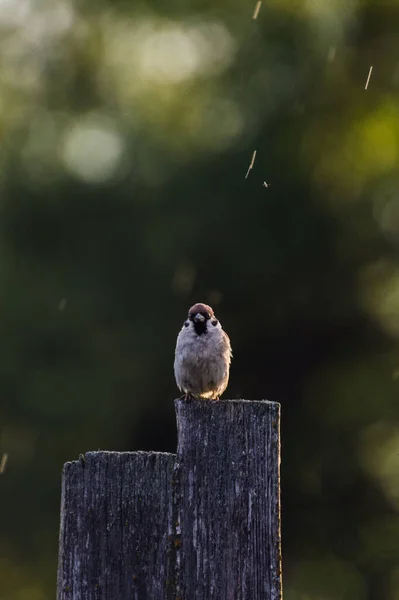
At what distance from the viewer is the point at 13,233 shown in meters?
13.8

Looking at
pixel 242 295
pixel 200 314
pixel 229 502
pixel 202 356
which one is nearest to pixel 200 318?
pixel 200 314

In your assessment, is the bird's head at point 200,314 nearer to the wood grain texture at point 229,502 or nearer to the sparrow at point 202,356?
the sparrow at point 202,356

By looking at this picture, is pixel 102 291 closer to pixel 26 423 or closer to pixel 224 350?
pixel 26 423

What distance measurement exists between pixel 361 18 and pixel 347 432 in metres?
5.54

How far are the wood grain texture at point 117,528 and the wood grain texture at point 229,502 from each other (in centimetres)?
4

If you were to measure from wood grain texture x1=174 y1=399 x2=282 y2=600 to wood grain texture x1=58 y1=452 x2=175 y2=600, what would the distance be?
0.04 metres

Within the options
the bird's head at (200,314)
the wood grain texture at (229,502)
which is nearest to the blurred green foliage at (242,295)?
the bird's head at (200,314)

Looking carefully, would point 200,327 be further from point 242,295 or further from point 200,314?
point 242,295

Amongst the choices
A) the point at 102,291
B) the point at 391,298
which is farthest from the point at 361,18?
the point at 102,291

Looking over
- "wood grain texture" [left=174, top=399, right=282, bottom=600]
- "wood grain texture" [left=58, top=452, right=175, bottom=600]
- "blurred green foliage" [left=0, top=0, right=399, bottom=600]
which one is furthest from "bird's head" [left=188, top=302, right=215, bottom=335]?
"blurred green foliage" [left=0, top=0, right=399, bottom=600]

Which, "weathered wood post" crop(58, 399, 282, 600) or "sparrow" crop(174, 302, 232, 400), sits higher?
"sparrow" crop(174, 302, 232, 400)

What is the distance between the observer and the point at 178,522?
2711 millimetres

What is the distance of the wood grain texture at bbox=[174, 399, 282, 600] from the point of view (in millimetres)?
2682

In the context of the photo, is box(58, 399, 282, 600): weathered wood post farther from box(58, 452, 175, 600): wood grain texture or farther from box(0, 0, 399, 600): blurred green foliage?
box(0, 0, 399, 600): blurred green foliage
